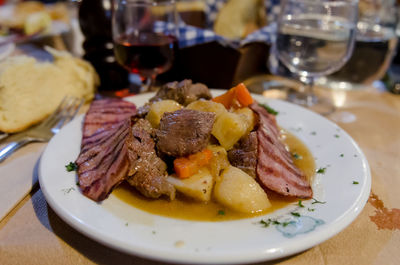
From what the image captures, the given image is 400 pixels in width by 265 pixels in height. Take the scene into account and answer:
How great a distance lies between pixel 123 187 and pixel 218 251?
2.42 feet

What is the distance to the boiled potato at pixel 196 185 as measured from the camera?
1.66 metres

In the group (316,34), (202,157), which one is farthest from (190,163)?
(316,34)

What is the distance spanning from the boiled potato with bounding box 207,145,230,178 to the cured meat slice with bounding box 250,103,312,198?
20 cm

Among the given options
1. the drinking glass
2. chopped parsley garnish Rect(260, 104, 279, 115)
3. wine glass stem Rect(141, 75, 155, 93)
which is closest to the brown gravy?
chopped parsley garnish Rect(260, 104, 279, 115)

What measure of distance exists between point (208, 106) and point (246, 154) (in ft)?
1.33

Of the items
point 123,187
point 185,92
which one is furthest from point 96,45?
point 123,187

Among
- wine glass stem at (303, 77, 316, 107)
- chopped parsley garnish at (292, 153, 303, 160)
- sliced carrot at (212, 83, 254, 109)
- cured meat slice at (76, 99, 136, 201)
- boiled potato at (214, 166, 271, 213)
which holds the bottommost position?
wine glass stem at (303, 77, 316, 107)

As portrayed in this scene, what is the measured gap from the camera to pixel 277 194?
1726mm

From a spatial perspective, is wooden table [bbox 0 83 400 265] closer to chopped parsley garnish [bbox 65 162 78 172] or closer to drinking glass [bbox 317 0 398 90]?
chopped parsley garnish [bbox 65 162 78 172]

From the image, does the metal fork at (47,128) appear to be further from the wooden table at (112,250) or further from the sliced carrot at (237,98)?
the sliced carrot at (237,98)

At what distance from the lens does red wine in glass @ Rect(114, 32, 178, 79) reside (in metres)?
2.81

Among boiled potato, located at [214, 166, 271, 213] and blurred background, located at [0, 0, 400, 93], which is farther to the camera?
blurred background, located at [0, 0, 400, 93]

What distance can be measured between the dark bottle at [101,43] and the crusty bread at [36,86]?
174 mm

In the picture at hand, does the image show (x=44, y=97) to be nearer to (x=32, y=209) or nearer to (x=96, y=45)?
(x=96, y=45)
